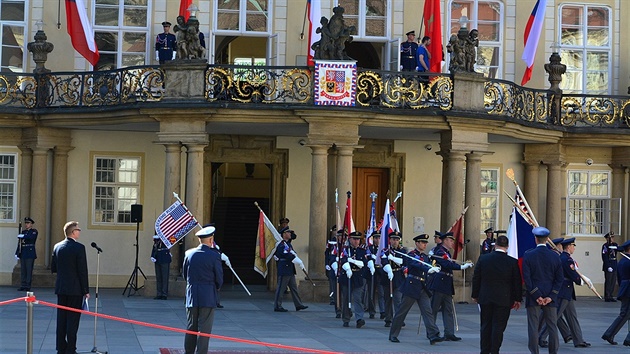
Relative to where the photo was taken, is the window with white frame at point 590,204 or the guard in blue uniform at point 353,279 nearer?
the guard in blue uniform at point 353,279

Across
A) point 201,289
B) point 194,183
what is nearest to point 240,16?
point 194,183

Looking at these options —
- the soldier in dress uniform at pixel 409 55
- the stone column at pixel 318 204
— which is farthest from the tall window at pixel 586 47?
the stone column at pixel 318 204

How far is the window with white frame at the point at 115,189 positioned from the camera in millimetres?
29406

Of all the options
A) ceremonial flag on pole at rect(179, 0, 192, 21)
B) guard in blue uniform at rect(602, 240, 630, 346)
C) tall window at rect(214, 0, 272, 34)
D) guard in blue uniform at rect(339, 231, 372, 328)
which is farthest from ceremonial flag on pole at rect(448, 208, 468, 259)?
ceremonial flag on pole at rect(179, 0, 192, 21)

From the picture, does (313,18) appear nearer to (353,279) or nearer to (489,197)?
(489,197)

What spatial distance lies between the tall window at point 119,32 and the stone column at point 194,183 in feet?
14.2

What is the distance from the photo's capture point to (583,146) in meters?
31.1

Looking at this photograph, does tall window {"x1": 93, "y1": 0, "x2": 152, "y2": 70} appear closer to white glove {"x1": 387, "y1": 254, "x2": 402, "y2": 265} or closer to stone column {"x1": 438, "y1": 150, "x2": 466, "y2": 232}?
stone column {"x1": 438, "y1": 150, "x2": 466, "y2": 232}

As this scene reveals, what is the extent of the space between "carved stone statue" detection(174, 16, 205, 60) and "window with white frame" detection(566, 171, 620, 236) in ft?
37.1

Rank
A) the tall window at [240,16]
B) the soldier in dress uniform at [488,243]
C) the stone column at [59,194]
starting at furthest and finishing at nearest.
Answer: the tall window at [240,16] < the stone column at [59,194] < the soldier in dress uniform at [488,243]

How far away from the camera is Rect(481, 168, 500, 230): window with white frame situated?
30859 mm

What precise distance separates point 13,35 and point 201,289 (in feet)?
51.2

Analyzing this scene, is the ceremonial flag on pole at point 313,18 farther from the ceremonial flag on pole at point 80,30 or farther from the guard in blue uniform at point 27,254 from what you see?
the guard in blue uniform at point 27,254

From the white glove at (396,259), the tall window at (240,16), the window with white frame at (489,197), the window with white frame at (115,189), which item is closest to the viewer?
the white glove at (396,259)
